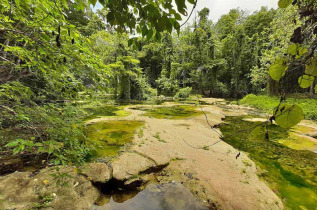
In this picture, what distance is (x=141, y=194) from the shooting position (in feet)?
9.63

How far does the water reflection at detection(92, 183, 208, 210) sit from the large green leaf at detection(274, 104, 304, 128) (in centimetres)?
240

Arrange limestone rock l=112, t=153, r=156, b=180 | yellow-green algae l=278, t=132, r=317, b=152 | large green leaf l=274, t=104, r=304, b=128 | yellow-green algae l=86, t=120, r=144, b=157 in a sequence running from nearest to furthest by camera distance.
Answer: large green leaf l=274, t=104, r=304, b=128 < limestone rock l=112, t=153, r=156, b=180 < yellow-green algae l=86, t=120, r=144, b=157 < yellow-green algae l=278, t=132, r=317, b=152

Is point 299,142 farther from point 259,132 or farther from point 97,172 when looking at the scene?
point 97,172

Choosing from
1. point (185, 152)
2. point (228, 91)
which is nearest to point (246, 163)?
point (185, 152)

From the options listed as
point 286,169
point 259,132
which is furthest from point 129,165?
point 286,169

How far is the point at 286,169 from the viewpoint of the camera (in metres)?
3.93

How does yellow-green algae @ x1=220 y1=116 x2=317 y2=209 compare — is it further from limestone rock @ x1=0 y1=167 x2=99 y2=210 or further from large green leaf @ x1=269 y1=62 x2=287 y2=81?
limestone rock @ x1=0 y1=167 x2=99 y2=210

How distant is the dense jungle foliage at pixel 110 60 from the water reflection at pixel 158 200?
1.08 m

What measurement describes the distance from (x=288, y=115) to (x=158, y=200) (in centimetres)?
266

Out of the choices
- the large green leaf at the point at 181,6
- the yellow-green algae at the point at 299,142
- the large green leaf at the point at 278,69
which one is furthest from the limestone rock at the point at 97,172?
the yellow-green algae at the point at 299,142

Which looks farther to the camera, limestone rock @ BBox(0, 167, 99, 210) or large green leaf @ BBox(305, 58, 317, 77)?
limestone rock @ BBox(0, 167, 99, 210)

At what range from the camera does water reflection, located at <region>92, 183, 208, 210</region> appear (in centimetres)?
264

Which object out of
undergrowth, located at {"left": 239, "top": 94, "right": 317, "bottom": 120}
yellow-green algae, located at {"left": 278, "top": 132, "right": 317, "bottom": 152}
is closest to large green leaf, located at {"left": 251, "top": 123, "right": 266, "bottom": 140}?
yellow-green algae, located at {"left": 278, "top": 132, "right": 317, "bottom": 152}

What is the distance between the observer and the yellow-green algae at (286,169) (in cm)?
296
